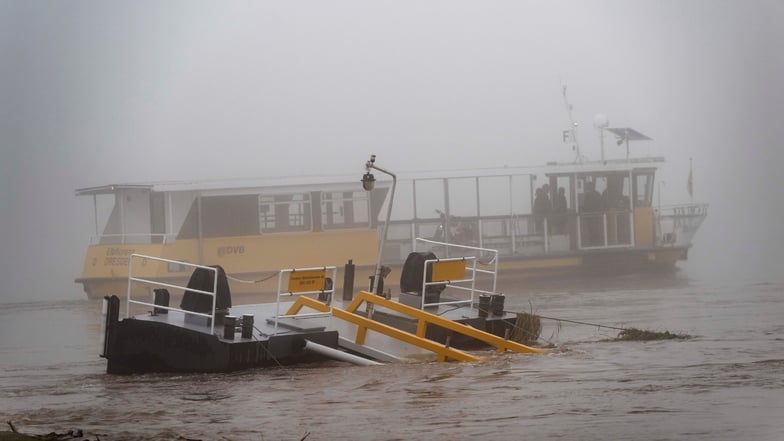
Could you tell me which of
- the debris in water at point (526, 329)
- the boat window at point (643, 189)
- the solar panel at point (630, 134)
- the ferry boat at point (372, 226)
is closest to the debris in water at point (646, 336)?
the debris in water at point (526, 329)

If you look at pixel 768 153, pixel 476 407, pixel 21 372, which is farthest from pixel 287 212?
pixel 768 153

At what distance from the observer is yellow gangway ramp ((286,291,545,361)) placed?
950 centimetres

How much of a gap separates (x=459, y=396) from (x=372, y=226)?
43.6 ft

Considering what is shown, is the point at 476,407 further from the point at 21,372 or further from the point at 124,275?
the point at 124,275

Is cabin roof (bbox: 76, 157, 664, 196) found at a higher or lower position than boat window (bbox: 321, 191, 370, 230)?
higher

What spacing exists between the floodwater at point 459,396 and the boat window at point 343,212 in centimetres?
867

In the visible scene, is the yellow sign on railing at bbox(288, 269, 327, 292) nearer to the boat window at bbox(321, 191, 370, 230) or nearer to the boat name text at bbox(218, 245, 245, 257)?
the boat name text at bbox(218, 245, 245, 257)

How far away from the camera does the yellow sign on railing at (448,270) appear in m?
10.6

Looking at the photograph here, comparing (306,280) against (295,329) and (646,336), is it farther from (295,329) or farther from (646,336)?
(646,336)

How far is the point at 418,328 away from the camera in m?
9.80

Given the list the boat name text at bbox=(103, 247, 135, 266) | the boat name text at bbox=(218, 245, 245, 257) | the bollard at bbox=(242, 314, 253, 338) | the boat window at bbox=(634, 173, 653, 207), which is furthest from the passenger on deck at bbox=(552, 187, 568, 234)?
the bollard at bbox=(242, 314, 253, 338)

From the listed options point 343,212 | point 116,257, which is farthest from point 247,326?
point 343,212

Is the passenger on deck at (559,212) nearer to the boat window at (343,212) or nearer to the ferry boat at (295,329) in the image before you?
the boat window at (343,212)

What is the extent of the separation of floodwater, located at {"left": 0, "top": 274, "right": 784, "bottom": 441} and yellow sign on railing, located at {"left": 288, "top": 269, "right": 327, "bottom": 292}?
605mm
